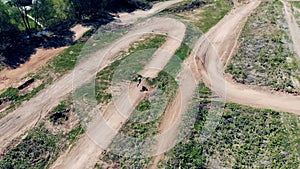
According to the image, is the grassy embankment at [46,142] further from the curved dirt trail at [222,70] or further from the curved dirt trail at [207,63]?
the curved dirt trail at [222,70]

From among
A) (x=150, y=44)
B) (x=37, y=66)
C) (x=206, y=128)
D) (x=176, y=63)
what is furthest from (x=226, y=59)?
(x=37, y=66)

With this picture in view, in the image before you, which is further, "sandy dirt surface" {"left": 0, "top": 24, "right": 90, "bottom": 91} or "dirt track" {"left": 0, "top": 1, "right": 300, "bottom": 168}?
"sandy dirt surface" {"left": 0, "top": 24, "right": 90, "bottom": 91}

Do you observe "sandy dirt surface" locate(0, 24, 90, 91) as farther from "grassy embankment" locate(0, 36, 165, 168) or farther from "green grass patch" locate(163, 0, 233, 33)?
"green grass patch" locate(163, 0, 233, 33)

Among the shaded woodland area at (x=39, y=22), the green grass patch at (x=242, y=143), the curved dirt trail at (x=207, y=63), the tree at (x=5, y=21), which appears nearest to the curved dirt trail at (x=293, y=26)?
the curved dirt trail at (x=207, y=63)

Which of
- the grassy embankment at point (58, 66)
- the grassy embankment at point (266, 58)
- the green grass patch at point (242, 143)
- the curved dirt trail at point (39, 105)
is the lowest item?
the green grass patch at point (242, 143)

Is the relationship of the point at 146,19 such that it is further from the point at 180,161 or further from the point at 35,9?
the point at 180,161

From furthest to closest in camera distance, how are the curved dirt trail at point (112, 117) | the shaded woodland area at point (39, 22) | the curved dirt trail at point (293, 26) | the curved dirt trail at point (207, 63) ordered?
the shaded woodland area at point (39, 22)
the curved dirt trail at point (293, 26)
the curved dirt trail at point (207, 63)
the curved dirt trail at point (112, 117)

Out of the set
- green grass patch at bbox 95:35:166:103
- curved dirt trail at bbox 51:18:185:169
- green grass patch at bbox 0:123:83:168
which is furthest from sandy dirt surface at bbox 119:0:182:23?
green grass patch at bbox 0:123:83:168
